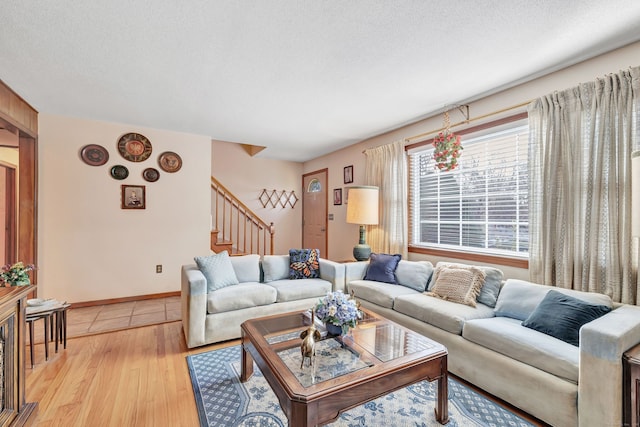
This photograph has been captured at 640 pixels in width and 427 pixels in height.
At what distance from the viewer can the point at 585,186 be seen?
2.18 m

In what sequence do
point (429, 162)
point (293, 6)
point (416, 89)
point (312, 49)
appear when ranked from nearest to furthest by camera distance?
point (293, 6) < point (312, 49) < point (416, 89) < point (429, 162)

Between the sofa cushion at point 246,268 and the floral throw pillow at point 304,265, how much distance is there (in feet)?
1.35

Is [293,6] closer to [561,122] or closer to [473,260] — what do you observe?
[561,122]

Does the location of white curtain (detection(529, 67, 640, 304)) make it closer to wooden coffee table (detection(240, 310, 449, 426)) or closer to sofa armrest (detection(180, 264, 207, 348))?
wooden coffee table (detection(240, 310, 449, 426))

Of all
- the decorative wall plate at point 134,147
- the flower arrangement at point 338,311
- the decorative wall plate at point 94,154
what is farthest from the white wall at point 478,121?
the decorative wall plate at point 94,154

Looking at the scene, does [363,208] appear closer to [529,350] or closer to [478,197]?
[478,197]

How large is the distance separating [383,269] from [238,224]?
312cm

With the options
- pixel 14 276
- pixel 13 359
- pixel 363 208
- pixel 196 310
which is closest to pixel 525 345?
→ pixel 363 208

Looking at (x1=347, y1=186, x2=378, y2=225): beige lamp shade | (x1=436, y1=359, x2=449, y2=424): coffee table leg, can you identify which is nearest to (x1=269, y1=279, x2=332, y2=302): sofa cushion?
(x1=347, y1=186, x2=378, y2=225): beige lamp shade

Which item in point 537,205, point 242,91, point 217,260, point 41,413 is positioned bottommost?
point 41,413

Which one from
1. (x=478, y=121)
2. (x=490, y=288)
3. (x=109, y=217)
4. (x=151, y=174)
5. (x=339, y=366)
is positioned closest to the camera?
(x=339, y=366)

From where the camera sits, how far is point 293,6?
1658mm

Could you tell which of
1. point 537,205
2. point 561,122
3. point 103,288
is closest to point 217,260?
point 103,288

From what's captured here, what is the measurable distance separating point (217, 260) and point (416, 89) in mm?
2620
